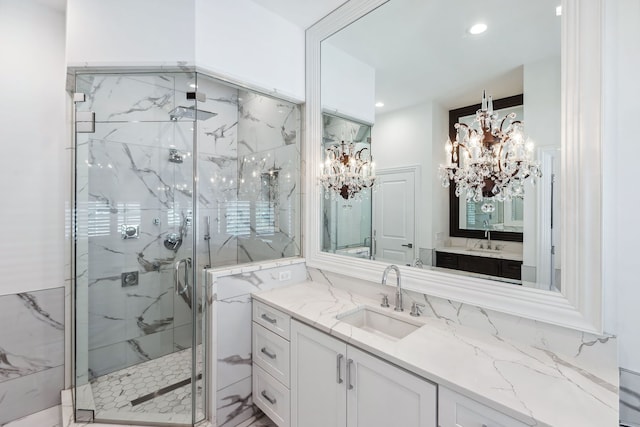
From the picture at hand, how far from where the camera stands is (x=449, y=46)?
1629 millimetres

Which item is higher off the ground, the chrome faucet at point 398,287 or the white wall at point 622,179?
the white wall at point 622,179

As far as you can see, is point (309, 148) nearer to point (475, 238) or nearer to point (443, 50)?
point (443, 50)

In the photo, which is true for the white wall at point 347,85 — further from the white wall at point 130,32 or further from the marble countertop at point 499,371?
the marble countertop at point 499,371

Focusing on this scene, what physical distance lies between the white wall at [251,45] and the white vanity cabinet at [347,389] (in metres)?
1.73

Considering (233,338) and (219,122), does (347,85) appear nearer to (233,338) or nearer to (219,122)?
(219,122)

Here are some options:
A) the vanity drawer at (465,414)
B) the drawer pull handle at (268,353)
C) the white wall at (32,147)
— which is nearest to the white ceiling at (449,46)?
the vanity drawer at (465,414)

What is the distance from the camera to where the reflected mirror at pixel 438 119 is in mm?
1312

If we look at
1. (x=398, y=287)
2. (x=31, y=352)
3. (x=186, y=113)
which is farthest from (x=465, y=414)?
(x=31, y=352)

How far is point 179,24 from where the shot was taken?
179 cm

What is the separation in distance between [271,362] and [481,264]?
1.39 m

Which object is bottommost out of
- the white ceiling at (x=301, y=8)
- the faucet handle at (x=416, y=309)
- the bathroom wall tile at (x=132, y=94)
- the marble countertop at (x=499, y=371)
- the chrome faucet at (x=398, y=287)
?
the marble countertop at (x=499, y=371)

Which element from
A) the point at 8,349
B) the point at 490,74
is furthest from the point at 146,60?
the point at 8,349

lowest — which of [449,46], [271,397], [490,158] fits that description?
[271,397]

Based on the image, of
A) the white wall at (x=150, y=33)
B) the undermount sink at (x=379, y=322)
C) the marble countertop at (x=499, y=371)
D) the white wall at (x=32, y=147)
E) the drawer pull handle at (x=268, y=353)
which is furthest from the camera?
the white wall at (x=32, y=147)
